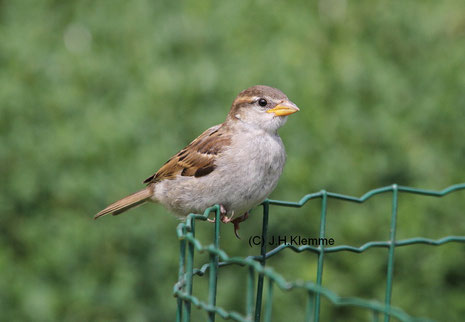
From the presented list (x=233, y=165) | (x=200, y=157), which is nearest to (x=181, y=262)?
(x=233, y=165)

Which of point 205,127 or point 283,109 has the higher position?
point 205,127

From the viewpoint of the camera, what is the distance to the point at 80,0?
24.7 feet

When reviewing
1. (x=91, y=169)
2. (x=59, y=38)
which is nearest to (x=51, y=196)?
(x=91, y=169)

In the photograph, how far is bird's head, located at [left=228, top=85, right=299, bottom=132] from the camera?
3375 mm

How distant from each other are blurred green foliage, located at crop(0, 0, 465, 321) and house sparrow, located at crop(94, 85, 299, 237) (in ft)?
2.82

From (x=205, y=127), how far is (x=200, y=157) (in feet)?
4.92

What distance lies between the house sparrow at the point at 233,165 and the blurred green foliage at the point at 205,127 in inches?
33.9

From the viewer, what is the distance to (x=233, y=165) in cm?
318

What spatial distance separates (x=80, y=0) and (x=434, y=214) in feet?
15.0

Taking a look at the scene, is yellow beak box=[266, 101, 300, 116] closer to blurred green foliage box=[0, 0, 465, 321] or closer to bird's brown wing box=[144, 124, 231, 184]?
bird's brown wing box=[144, 124, 231, 184]

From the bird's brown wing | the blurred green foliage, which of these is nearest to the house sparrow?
the bird's brown wing

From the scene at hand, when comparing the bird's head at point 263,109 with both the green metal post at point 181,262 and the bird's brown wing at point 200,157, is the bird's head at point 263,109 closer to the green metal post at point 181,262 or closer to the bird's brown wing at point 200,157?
the bird's brown wing at point 200,157

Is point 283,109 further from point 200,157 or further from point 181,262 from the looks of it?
point 181,262

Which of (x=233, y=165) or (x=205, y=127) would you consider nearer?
(x=233, y=165)
